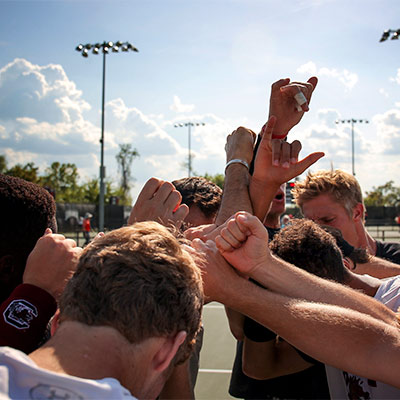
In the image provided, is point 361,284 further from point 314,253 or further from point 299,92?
point 299,92

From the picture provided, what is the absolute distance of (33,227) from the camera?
1.62 meters

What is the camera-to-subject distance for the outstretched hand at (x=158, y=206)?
169cm

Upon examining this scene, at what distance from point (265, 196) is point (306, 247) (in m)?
0.32

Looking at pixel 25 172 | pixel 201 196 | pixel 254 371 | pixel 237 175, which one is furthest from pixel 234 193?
pixel 25 172

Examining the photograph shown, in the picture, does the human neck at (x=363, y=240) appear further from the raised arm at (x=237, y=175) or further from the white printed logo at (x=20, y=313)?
the white printed logo at (x=20, y=313)

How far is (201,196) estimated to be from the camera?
2.61 m

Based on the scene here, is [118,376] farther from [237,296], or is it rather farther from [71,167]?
[71,167]

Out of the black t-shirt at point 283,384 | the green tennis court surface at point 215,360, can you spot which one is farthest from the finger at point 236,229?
the green tennis court surface at point 215,360

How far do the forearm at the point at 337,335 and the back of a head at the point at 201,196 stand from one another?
1.25 meters

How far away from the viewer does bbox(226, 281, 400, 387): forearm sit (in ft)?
4.32

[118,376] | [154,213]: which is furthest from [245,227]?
[118,376]

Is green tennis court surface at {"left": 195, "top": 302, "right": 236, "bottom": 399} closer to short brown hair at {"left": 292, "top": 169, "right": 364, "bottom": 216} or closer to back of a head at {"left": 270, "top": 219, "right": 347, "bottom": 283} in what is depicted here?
short brown hair at {"left": 292, "top": 169, "right": 364, "bottom": 216}

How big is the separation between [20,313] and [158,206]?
66 centimetres

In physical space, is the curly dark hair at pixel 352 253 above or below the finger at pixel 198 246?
below
